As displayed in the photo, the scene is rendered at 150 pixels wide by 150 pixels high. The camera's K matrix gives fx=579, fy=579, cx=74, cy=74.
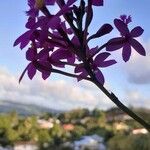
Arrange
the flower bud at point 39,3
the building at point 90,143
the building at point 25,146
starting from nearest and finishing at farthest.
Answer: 1. the flower bud at point 39,3
2. the building at point 25,146
3. the building at point 90,143

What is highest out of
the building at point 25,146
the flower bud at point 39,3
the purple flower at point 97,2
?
the purple flower at point 97,2

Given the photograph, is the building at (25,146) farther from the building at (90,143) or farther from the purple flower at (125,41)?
the purple flower at (125,41)

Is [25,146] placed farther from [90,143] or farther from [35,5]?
[35,5]

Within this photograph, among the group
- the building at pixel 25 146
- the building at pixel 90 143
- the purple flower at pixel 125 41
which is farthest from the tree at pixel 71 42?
the building at pixel 90 143

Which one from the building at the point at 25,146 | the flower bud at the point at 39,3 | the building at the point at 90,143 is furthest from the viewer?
the building at the point at 90,143

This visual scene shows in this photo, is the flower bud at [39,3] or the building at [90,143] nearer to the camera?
the flower bud at [39,3]

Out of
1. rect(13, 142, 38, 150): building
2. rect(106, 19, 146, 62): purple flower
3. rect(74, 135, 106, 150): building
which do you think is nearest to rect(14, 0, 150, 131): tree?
rect(106, 19, 146, 62): purple flower

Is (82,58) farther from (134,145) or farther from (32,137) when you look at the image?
(32,137)

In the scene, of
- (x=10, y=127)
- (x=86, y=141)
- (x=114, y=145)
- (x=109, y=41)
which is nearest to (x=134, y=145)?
(x=114, y=145)

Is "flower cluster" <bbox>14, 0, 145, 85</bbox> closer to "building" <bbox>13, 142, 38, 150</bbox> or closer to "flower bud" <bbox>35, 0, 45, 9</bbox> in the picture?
"flower bud" <bbox>35, 0, 45, 9</bbox>
